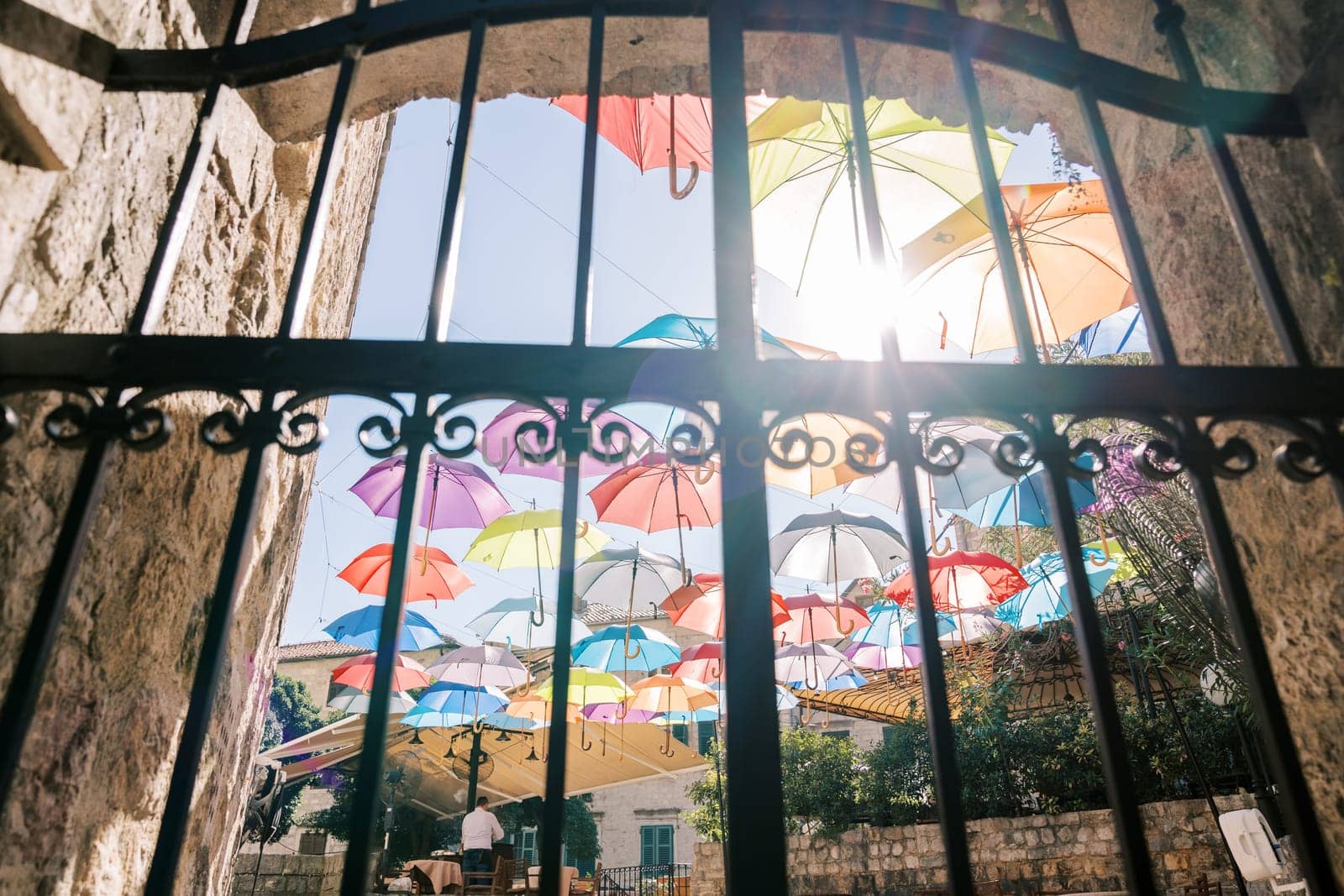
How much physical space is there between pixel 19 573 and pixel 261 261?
0.99 m

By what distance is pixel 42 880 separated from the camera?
121 centimetres

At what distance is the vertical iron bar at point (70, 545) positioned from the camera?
0.98 m

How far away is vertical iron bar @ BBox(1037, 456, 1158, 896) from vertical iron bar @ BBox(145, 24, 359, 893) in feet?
3.57

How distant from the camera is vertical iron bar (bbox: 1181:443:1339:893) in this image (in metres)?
0.97

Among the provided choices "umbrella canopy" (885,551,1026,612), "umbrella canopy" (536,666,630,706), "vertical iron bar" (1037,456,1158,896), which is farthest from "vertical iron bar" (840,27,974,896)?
"umbrella canopy" (536,666,630,706)

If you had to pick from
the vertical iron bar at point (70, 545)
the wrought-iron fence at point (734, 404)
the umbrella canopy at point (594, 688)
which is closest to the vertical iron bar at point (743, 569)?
the wrought-iron fence at point (734, 404)

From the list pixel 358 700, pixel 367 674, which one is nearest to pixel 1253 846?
pixel 367 674

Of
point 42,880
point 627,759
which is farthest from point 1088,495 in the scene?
point 627,759

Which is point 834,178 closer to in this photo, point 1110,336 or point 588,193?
point 1110,336

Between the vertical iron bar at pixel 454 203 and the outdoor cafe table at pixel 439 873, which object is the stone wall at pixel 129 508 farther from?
the outdoor cafe table at pixel 439 873

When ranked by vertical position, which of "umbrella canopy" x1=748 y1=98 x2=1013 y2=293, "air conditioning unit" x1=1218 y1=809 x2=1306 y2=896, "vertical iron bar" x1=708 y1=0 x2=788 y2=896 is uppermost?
"umbrella canopy" x1=748 y1=98 x2=1013 y2=293

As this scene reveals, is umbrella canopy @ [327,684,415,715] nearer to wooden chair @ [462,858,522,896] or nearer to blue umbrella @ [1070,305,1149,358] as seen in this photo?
wooden chair @ [462,858,522,896]

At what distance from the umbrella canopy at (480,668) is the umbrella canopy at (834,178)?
549 centimetres

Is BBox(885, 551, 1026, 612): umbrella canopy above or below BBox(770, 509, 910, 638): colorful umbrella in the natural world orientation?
below
